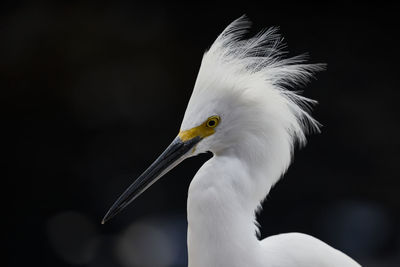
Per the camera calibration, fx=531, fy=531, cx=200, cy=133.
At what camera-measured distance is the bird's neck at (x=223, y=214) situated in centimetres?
109

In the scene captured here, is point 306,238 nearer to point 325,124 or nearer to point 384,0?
point 325,124

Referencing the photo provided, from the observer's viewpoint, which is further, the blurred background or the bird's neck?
the blurred background

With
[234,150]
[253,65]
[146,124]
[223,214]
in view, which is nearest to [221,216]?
[223,214]

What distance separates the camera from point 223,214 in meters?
1.09

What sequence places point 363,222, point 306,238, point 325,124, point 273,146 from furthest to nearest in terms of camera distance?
point 325,124, point 363,222, point 306,238, point 273,146

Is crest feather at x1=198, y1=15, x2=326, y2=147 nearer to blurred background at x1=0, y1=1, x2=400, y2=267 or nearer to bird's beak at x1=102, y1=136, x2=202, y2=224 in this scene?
bird's beak at x1=102, y1=136, x2=202, y2=224

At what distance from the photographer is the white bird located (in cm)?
110

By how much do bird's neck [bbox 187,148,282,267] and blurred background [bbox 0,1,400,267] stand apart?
5.96 feet

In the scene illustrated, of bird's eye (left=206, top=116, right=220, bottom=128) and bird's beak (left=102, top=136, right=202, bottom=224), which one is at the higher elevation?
bird's eye (left=206, top=116, right=220, bottom=128)

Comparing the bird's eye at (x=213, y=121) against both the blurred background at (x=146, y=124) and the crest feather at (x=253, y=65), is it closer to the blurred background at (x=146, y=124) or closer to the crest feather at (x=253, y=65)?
the crest feather at (x=253, y=65)

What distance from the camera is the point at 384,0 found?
10.0 ft

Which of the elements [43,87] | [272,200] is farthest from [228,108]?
[43,87]

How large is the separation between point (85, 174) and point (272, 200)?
1.11 metres

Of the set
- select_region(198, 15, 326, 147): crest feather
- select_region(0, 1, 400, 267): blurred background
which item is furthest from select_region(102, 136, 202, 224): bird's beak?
select_region(0, 1, 400, 267): blurred background
